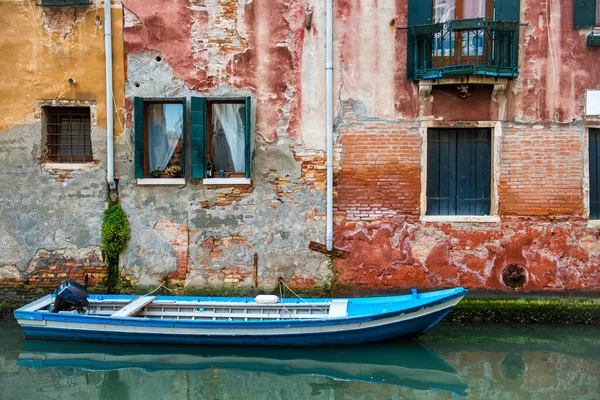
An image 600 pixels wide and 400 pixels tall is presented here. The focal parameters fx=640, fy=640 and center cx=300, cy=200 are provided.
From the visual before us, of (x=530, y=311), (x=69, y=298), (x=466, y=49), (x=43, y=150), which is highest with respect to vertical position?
(x=466, y=49)

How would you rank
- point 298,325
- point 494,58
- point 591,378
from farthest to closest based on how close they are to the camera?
1. point 494,58
2. point 298,325
3. point 591,378

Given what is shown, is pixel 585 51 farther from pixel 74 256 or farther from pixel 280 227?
pixel 74 256

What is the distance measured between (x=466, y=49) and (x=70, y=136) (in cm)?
568

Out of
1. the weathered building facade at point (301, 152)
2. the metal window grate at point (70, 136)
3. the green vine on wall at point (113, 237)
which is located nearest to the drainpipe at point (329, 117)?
the weathered building facade at point (301, 152)

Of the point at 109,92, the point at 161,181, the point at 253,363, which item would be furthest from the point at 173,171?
the point at 253,363

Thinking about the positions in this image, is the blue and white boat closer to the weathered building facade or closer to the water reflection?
the water reflection

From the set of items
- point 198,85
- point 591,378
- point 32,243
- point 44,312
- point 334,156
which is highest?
point 198,85

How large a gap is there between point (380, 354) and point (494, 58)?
414 centimetres

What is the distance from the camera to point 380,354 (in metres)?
7.64

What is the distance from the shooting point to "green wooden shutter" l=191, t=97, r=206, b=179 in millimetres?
8805

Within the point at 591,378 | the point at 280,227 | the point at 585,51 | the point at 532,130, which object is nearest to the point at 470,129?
the point at 532,130

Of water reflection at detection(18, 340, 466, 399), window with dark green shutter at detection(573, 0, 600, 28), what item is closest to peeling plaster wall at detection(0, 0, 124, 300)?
water reflection at detection(18, 340, 466, 399)

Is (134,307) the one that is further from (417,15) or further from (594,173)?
(594,173)

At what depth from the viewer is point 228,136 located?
9.12 meters
